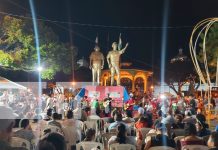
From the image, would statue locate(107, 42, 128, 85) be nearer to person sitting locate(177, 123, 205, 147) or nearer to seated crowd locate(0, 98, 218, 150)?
seated crowd locate(0, 98, 218, 150)

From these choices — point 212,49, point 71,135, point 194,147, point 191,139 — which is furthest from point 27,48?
point 194,147

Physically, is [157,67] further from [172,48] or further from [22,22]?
[22,22]

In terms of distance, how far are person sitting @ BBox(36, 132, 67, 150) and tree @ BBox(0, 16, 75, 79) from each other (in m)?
27.1

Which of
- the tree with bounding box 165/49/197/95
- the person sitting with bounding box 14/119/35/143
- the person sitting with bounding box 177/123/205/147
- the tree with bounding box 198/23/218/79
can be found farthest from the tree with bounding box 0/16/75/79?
the person sitting with bounding box 177/123/205/147

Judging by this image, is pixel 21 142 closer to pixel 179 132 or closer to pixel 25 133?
pixel 25 133

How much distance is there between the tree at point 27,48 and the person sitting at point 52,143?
27.1 m

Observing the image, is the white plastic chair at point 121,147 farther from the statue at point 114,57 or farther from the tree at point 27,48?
the tree at point 27,48

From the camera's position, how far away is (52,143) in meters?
4.18

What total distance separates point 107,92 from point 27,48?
14450mm

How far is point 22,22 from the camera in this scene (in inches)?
1380

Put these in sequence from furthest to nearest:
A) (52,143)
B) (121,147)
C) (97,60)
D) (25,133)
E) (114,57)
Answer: (97,60) < (114,57) < (25,133) < (121,147) < (52,143)

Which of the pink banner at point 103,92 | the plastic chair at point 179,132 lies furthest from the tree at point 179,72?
the plastic chair at point 179,132

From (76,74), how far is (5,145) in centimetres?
4560

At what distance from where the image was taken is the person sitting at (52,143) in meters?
3.92
